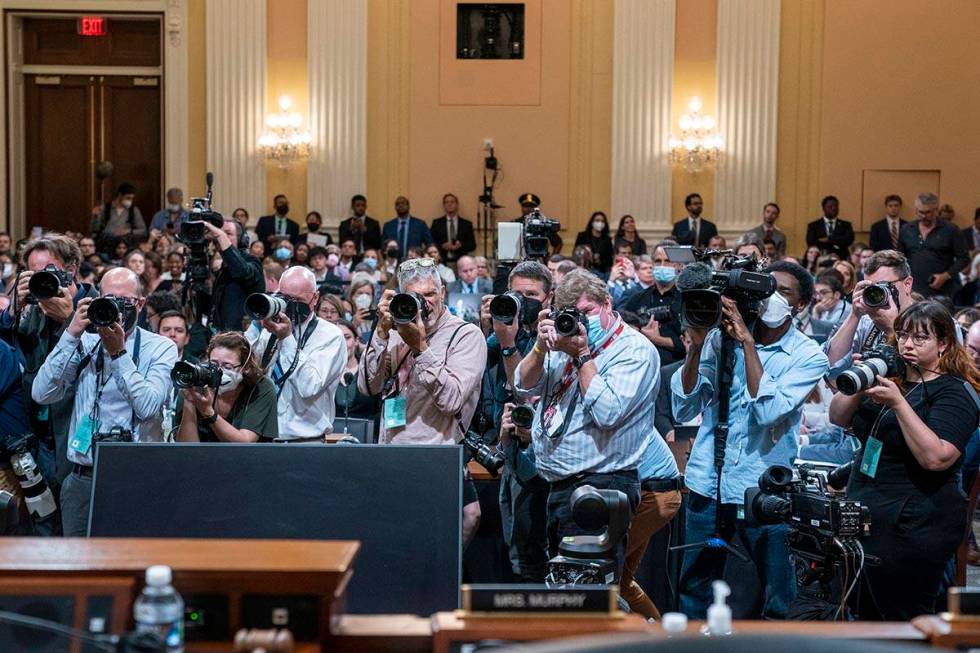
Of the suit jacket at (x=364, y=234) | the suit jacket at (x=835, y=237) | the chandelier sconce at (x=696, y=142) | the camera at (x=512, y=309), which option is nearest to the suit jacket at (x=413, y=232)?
the suit jacket at (x=364, y=234)

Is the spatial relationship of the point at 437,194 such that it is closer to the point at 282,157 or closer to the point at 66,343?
the point at 282,157

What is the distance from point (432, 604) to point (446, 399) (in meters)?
1.60

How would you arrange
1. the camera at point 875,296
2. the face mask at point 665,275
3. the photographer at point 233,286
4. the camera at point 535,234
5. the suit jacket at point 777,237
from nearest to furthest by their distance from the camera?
the camera at point 875,296 → the camera at point 535,234 → the photographer at point 233,286 → the face mask at point 665,275 → the suit jacket at point 777,237

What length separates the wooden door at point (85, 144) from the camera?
55.7ft

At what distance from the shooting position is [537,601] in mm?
2441

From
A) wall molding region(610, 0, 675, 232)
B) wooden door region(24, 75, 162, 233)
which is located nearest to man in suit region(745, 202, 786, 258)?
wall molding region(610, 0, 675, 232)

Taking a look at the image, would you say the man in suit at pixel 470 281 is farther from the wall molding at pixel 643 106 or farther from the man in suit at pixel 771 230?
the wall molding at pixel 643 106

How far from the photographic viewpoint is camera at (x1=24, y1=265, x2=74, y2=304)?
535cm

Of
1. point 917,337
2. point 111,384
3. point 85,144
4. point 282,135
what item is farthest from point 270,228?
point 917,337

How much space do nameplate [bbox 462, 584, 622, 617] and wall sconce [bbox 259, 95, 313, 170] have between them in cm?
1418

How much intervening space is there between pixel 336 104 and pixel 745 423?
12231mm

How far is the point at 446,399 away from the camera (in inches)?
200

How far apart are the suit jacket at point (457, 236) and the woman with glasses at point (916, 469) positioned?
11.5 m

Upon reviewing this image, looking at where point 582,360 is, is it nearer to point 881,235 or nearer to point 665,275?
point 665,275
